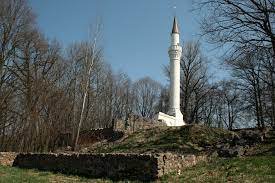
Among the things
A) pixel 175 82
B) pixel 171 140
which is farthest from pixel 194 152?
pixel 175 82

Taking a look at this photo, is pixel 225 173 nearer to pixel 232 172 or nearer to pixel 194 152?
pixel 232 172

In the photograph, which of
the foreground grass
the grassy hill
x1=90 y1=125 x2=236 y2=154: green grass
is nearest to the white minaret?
the grassy hill

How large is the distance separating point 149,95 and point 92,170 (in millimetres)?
57056

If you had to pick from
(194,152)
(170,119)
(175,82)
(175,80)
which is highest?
(175,80)

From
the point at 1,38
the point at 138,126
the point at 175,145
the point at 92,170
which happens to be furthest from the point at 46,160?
the point at 138,126

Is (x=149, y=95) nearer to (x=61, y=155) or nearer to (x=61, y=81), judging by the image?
(x=61, y=81)

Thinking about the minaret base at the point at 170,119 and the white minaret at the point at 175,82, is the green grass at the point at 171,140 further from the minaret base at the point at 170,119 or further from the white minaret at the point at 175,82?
the white minaret at the point at 175,82

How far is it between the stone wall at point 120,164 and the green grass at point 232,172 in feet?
1.50

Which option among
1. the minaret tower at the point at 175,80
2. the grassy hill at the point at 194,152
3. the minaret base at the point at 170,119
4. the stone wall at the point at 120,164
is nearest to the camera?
the grassy hill at the point at 194,152

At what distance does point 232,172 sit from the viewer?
510 inches

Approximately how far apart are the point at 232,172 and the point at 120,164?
4.33m

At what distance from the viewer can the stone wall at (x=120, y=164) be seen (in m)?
13.7

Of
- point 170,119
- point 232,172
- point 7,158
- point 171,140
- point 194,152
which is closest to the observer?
point 232,172

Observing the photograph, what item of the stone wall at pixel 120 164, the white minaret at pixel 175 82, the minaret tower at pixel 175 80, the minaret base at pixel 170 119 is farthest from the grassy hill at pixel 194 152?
the minaret tower at pixel 175 80
